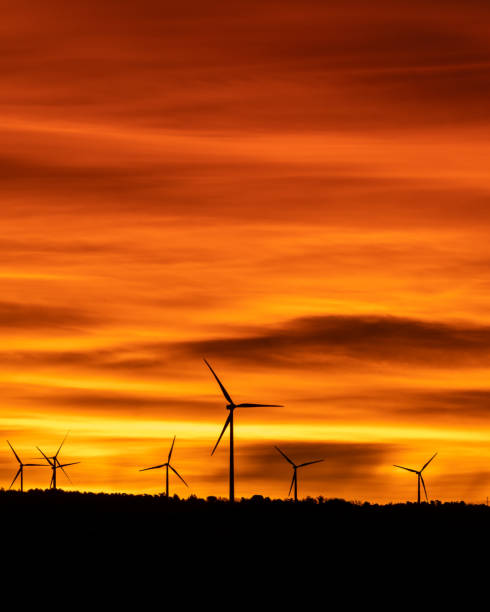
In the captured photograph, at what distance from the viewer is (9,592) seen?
80.1 metres

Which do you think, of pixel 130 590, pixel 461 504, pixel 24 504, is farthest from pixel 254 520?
pixel 461 504

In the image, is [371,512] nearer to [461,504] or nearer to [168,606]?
[461,504]

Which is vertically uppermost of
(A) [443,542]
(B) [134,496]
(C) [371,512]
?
(B) [134,496]

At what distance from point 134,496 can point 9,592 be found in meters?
115

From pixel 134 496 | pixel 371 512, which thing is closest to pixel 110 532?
pixel 371 512

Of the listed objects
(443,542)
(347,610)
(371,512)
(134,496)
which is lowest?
(347,610)

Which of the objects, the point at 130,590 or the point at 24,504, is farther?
the point at 24,504

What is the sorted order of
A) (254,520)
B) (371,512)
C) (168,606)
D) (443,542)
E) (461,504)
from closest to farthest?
(168,606), (443,542), (254,520), (371,512), (461,504)

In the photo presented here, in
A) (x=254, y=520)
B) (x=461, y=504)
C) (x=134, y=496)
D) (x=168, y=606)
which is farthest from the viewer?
(x=134, y=496)

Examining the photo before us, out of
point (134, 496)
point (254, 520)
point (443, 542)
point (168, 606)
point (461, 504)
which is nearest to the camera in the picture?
point (168, 606)

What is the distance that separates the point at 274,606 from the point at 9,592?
16.1m

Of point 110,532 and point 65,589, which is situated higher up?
point 110,532

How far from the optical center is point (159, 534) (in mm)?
114188

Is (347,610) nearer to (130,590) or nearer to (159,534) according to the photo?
(130,590)
